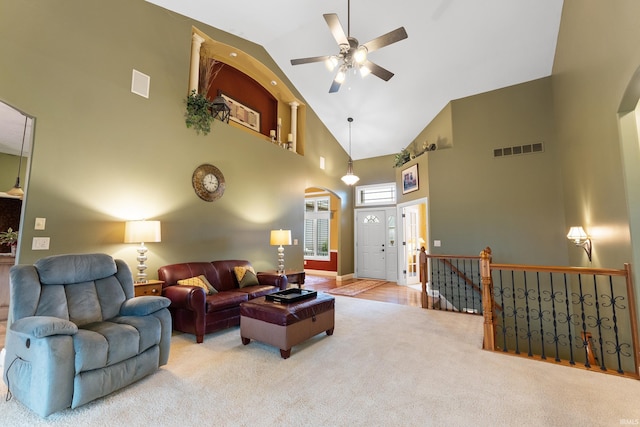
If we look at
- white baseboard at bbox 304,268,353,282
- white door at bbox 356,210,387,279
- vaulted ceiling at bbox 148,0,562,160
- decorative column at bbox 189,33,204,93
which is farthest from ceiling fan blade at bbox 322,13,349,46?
white baseboard at bbox 304,268,353,282

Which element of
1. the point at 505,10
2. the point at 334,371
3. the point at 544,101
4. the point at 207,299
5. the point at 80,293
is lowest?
the point at 334,371

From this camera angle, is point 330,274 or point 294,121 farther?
point 330,274

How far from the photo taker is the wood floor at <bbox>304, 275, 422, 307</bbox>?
5.55 meters

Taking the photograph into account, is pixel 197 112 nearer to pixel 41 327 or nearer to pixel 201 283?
pixel 201 283

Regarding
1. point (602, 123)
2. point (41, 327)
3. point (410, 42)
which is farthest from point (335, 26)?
point (41, 327)

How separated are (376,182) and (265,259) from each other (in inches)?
165

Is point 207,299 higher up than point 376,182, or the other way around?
point 376,182

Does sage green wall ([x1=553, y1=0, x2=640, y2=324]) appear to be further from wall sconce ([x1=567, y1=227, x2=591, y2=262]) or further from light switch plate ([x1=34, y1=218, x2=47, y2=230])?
light switch plate ([x1=34, y1=218, x2=47, y2=230])

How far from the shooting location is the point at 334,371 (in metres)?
2.60

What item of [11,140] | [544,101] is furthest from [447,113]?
[11,140]

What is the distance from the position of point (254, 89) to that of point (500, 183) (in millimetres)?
5223

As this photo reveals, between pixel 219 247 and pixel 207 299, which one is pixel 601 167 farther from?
pixel 219 247

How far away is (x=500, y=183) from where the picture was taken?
5559 millimetres

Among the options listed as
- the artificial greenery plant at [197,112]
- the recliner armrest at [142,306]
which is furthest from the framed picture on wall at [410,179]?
the recliner armrest at [142,306]
